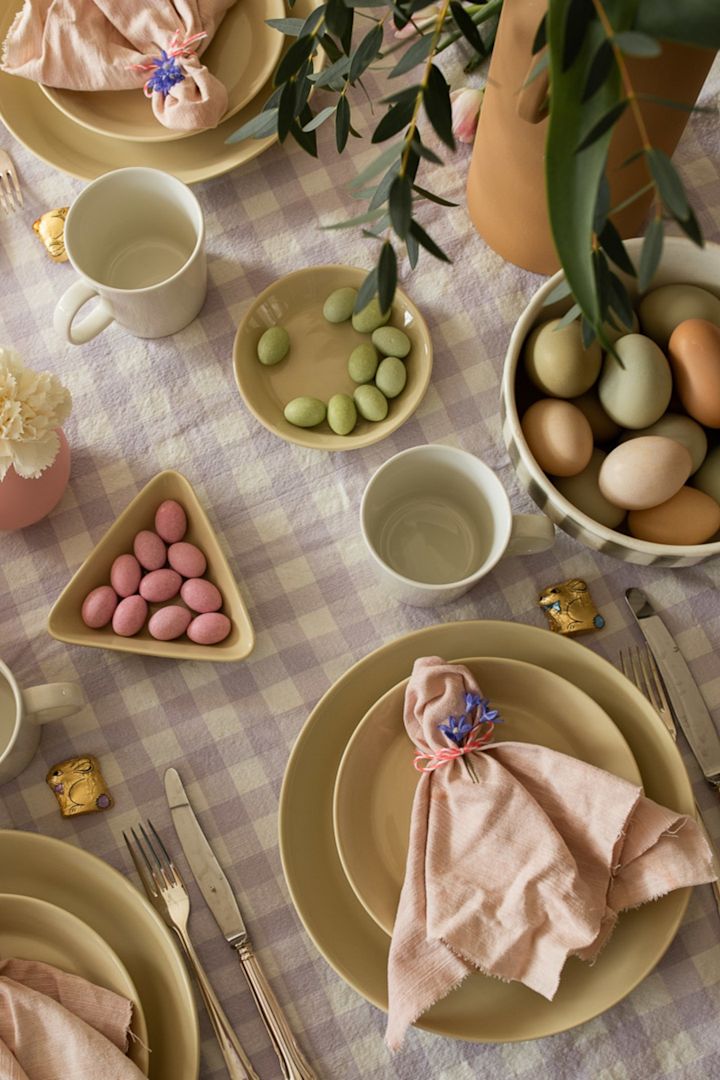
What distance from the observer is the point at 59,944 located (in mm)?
734

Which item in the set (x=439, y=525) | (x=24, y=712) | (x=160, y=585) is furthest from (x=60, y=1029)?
(x=439, y=525)


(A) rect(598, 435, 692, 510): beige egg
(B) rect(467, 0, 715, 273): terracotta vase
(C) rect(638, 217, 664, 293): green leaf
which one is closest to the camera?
(C) rect(638, 217, 664, 293): green leaf

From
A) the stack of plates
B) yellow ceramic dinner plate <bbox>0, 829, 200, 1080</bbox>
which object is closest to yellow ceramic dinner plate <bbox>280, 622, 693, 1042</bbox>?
yellow ceramic dinner plate <bbox>0, 829, 200, 1080</bbox>

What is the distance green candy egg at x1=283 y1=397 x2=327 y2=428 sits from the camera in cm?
80

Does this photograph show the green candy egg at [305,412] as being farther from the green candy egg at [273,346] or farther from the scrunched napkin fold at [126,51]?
the scrunched napkin fold at [126,51]

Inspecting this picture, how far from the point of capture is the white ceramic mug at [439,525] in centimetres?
73

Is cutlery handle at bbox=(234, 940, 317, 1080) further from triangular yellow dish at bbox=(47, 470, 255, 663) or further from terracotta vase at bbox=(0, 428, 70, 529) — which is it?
terracotta vase at bbox=(0, 428, 70, 529)

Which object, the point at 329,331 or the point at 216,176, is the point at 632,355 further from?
the point at 216,176

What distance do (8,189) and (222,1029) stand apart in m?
0.71

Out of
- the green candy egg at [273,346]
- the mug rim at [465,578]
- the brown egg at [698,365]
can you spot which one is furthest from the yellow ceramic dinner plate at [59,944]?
the brown egg at [698,365]

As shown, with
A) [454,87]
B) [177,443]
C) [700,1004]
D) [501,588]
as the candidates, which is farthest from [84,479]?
[700,1004]

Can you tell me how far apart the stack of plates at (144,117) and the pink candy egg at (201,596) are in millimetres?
336

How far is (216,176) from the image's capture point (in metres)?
0.83

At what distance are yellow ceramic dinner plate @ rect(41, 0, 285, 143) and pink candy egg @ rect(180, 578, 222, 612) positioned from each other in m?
0.37
